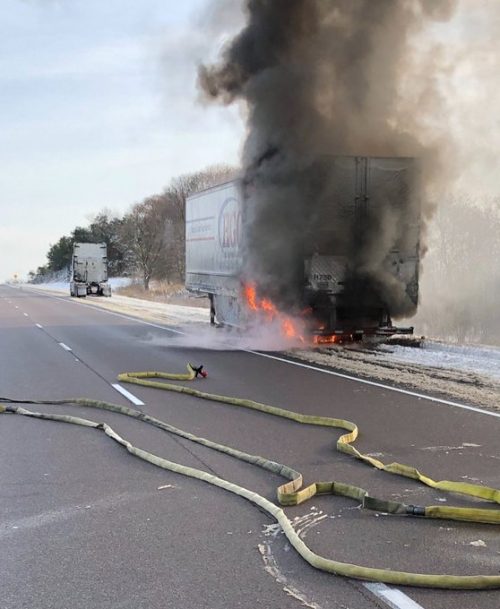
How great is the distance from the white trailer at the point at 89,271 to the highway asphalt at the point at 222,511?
40.8 meters

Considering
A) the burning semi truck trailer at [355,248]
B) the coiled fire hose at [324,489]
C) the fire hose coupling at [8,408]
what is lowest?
the fire hose coupling at [8,408]

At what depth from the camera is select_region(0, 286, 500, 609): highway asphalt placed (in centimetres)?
330

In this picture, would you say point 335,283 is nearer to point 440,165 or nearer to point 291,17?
point 440,165

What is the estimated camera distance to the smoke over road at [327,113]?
14.3m

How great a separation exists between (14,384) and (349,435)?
5449mm

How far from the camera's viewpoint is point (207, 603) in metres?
3.17

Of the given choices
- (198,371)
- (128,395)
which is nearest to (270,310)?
(198,371)

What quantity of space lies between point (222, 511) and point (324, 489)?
0.81 meters

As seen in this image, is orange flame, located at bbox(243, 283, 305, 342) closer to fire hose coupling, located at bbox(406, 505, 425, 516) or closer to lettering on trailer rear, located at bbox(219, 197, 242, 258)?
lettering on trailer rear, located at bbox(219, 197, 242, 258)

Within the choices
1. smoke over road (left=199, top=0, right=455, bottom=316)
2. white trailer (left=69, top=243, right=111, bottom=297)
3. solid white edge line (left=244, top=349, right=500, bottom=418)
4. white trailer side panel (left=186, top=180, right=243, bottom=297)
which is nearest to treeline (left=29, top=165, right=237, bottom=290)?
white trailer (left=69, top=243, right=111, bottom=297)

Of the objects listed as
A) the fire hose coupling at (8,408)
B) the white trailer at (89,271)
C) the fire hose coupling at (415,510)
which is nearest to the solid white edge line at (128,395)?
the fire hose coupling at (8,408)

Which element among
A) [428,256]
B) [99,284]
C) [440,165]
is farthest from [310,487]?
[99,284]

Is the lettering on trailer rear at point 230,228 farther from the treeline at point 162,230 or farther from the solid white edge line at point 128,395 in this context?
the treeline at point 162,230

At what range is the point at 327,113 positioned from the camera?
601 inches
